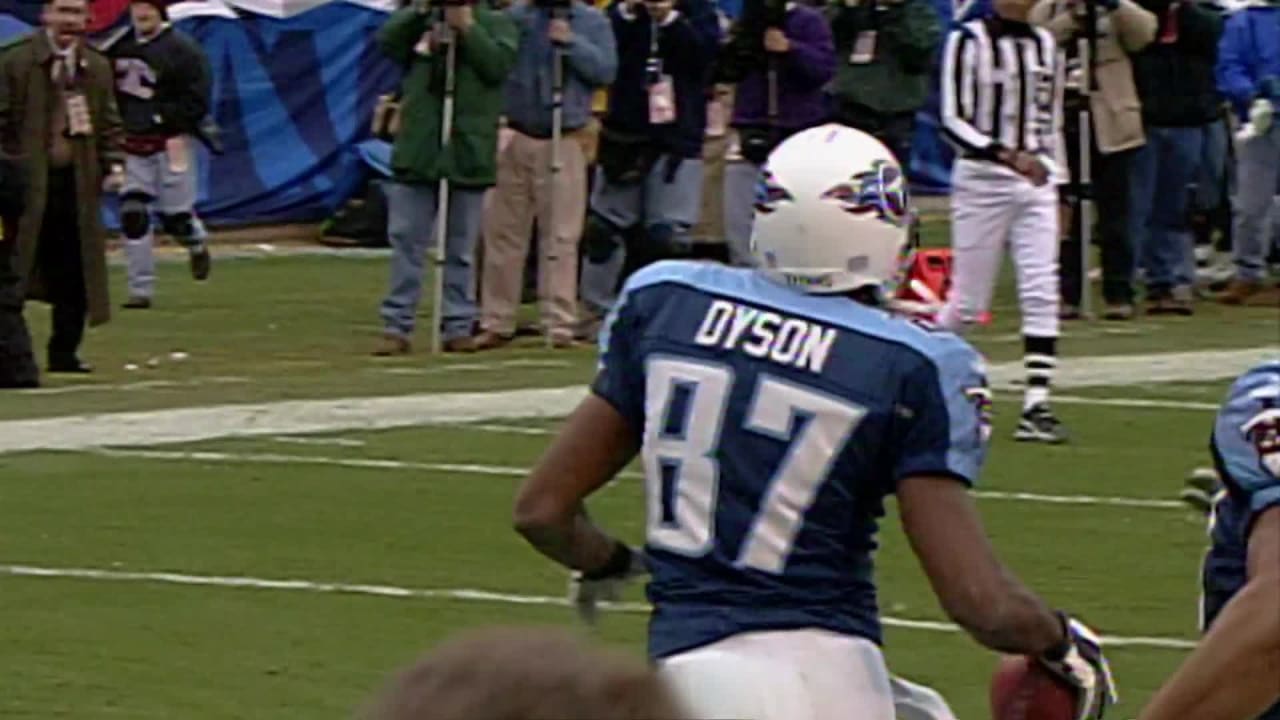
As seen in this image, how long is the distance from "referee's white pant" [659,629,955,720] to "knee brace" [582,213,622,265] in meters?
12.6

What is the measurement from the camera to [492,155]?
16906 mm

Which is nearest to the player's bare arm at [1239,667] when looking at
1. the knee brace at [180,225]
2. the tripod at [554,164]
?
the tripod at [554,164]

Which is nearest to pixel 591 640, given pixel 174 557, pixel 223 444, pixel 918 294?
pixel 918 294

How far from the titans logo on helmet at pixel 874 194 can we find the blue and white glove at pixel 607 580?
72 centimetres

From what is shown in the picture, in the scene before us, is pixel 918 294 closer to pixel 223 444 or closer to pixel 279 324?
pixel 223 444

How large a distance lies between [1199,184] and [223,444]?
8.49 meters

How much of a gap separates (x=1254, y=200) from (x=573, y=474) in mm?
14861

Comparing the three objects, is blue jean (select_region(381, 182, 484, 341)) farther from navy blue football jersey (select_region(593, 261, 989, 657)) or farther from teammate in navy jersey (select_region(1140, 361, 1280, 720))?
teammate in navy jersey (select_region(1140, 361, 1280, 720))

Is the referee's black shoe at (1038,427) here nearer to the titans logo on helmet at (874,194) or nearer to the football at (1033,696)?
the titans logo on helmet at (874,194)

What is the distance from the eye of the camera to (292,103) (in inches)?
995

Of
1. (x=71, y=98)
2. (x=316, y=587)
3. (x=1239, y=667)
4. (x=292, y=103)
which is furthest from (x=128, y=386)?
(x=1239, y=667)

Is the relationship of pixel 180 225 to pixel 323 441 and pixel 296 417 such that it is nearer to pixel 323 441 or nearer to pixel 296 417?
pixel 296 417

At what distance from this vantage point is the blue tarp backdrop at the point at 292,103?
Result: 2484 cm

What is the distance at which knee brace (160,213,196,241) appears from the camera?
19891mm
